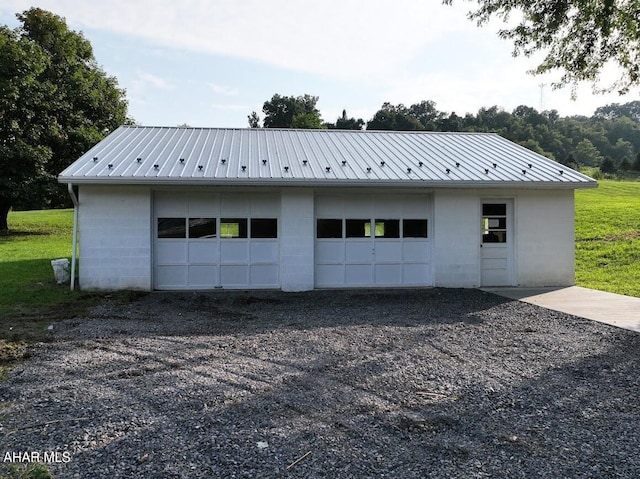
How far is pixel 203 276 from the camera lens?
37.8ft

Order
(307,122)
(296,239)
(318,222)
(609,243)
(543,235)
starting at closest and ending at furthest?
1. (296,239)
2. (318,222)
3. (543,235)
4. (609,243)
5. (307,122)

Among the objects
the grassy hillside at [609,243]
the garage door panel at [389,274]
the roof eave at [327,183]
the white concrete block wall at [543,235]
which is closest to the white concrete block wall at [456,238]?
the roof eave at [327,183]

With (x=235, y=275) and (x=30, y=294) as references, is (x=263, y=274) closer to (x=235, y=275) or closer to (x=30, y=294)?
(x=235, y=275)

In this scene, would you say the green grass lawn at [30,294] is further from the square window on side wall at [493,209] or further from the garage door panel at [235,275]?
the square window on side wall at [493,209]

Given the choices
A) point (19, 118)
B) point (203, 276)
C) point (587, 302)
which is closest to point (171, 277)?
point (203, 276)

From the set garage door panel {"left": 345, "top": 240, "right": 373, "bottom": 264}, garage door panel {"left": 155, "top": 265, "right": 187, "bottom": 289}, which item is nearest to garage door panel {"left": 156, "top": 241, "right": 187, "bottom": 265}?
garage door panel {"left": 155, "top": 265, "right": 187, "bottom": 289}

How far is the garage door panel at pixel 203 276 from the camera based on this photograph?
37.7 feet

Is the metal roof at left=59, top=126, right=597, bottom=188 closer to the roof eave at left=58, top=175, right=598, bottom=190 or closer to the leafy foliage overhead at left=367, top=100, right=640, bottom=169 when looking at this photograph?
the roof eave at left=58, top=175, right=598, bottom=190

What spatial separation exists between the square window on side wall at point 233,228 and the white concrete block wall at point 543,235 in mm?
6677

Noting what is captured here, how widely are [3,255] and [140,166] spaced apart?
9.24 m

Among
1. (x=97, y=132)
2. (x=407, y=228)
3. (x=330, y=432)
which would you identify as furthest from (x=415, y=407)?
(x=97, y=132)

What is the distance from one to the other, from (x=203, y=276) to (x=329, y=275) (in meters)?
2.99

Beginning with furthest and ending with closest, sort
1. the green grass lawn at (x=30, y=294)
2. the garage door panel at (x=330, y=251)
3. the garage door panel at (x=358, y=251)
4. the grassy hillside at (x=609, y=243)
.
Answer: the grassy hillside at (x=609, y=243) < the garage door panel at (x=358, y=251) < the garage door panel at (x=330, y=251) < the green grass lawn at (x=30, y=294)

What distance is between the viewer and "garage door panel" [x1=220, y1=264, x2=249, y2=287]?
455 inches
